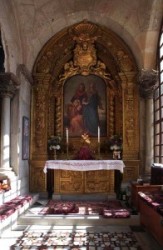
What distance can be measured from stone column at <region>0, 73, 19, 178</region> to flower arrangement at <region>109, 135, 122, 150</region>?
3.11 m

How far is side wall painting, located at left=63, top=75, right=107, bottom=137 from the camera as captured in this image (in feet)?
34.2

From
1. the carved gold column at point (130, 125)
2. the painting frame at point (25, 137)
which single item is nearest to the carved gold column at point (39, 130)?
the painting frame at point (25, 137)

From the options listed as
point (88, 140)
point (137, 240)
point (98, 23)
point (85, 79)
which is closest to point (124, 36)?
point (98, 23)

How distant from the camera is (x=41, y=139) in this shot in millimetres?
10188

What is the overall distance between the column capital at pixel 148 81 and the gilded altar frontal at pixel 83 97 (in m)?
0.52

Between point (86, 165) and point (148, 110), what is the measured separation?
2527 mm

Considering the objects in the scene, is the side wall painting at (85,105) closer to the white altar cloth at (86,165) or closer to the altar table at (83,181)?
the altar table at (83,181)

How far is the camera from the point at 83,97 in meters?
10.6

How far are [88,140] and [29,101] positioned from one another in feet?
7.06

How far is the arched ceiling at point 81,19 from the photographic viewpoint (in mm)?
9086

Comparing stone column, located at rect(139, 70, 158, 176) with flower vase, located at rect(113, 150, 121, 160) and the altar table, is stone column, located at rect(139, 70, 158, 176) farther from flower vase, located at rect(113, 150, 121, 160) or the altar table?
the altar table

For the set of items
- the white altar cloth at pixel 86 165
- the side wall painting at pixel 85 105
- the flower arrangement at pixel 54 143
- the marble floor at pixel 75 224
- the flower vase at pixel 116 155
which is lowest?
the marble floor at pixel 75 224

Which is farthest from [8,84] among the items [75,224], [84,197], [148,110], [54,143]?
[148,110]

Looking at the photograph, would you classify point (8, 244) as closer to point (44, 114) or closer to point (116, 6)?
point (44, 114)
